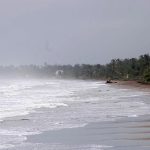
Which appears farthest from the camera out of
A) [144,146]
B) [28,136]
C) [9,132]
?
[9,132]

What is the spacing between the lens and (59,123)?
58.3ft

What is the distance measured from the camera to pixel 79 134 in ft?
47.5

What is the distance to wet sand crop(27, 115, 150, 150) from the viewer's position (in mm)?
12062

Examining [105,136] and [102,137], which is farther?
[105,136]

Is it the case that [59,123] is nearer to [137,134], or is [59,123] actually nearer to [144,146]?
[137,134]

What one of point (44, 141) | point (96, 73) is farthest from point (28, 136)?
point (96, 73)

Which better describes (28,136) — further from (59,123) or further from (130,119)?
(130,119)

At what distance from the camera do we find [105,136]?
45.4 feet

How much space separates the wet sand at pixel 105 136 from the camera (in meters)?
12.1

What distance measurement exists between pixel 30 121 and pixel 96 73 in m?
138

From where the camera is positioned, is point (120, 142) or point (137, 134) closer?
point (120, 142)

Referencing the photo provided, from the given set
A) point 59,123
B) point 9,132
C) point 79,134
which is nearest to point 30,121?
point 59,123

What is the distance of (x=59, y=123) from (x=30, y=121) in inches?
61.3

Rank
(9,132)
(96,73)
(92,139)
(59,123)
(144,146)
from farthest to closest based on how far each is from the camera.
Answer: (96,73)
(59,123)
(9,132)
(92,139)
(144,146)
